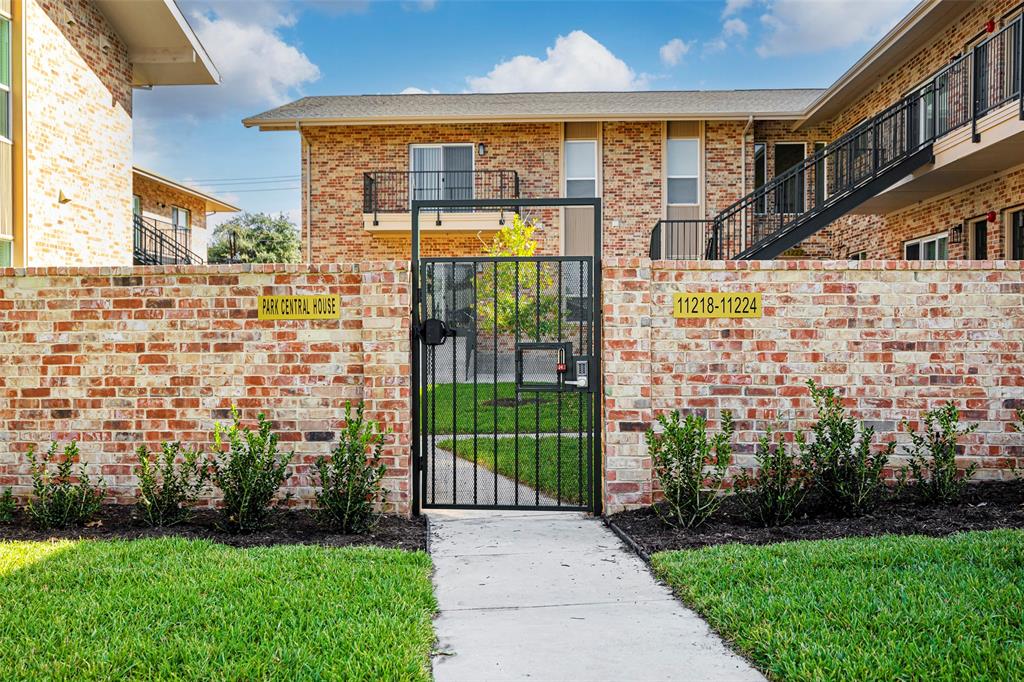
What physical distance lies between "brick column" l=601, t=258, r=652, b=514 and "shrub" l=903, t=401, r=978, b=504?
6.55 feet

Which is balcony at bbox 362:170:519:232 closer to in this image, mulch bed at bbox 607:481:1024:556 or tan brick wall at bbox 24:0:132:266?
tan brick wall at bbox 24:0:132:266

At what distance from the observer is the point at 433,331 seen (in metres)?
6.30

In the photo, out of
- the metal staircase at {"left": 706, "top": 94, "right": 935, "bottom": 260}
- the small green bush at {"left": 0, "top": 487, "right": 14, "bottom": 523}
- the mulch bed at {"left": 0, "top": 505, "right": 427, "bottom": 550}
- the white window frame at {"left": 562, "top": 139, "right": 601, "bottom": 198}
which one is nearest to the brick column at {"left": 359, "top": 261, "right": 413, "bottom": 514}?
the mulch bed at {"left": 0, "top": 505, "right": 427, "bottom": 550}

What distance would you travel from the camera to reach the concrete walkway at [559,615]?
11.3 feet

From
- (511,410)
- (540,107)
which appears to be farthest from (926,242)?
(540,107)

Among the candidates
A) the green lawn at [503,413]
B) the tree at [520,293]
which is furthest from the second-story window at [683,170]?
the green lawn at [503,413]

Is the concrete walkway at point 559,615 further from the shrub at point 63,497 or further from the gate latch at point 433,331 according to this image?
the shrub at point 63,497

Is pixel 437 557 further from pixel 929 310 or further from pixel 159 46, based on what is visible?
pixel 159 46

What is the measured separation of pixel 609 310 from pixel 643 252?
1493 centimetres

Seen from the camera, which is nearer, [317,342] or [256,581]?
[256,581]

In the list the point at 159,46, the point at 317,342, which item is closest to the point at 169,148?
the point at 159,46

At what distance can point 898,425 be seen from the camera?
6.41 m

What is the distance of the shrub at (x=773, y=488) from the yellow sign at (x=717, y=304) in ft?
3.22

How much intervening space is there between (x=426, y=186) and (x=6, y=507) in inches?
621
